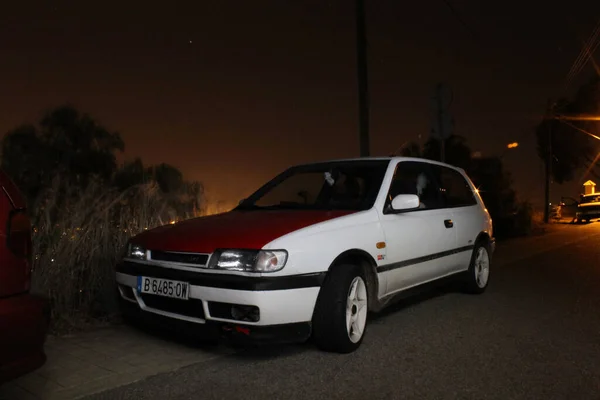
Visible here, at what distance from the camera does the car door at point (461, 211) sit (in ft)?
20.4

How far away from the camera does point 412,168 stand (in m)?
5.92

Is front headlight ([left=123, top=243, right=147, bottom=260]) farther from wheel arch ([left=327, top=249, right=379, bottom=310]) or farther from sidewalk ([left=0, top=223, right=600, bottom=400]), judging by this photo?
wheel arch ([left=327, top=249, right=379, bottom=310])

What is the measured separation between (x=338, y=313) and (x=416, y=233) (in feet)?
4.99

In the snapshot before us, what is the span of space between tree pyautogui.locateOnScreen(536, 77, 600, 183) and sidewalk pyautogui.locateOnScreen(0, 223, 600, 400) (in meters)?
32.5

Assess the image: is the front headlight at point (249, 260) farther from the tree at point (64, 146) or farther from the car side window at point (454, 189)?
the tree at point (64, 146)

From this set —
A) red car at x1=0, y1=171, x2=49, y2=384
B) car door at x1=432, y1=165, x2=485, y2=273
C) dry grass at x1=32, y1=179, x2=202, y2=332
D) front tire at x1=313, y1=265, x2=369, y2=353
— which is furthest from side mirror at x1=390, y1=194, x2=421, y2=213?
red car at x1=0, y1=171, x2=49, y2=384

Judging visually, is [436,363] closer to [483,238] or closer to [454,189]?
[454,189]

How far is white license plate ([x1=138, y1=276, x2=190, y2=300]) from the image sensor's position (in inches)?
160

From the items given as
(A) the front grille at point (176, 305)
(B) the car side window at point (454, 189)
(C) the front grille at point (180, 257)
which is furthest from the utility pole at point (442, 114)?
(A) the front grille at point (176, 305)

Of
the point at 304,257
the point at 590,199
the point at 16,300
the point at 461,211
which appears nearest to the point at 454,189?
the point at 461,211

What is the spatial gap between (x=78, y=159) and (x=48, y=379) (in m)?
19.1

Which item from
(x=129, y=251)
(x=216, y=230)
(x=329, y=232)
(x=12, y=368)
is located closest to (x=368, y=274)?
(x=329, y=232)

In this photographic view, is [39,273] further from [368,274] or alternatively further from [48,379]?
[368,274]

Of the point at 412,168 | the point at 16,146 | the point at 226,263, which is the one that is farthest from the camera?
the point at 16,146
